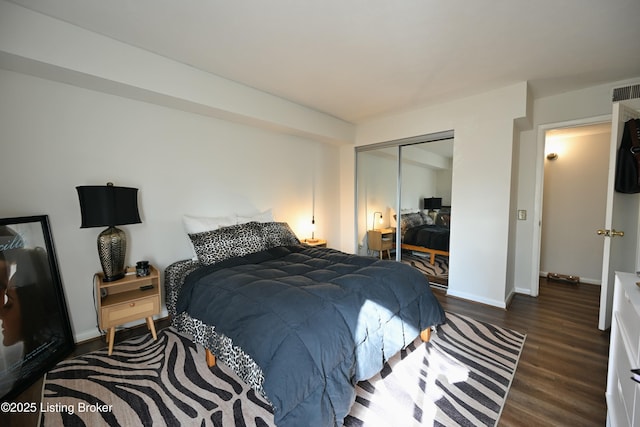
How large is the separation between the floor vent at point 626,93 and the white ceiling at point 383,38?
0.37 ft

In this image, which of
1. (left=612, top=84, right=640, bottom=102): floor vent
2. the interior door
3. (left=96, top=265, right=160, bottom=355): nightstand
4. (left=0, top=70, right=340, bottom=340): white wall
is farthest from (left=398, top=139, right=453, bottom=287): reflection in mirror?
(left=96, top=265, right=160, bottom=355): nightstand

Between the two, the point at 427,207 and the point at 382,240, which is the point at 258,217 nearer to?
the point at 382,240

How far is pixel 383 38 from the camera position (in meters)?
2.02

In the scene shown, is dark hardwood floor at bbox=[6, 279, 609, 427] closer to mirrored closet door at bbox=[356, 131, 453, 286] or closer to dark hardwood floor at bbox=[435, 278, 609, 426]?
dark hardwood floor at bbox=[435, 278, 609, 426]

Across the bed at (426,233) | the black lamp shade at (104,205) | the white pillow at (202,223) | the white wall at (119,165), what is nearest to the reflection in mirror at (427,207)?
the bed at (426,233)

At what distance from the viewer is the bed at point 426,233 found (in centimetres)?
360

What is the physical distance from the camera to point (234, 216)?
3.16 metres

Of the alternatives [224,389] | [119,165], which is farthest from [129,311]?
[119,165]

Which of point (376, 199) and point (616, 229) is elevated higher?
point (376, 199)

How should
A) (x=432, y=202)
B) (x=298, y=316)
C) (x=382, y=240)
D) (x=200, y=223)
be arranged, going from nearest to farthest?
(x=298, y=316)
(x=200, y=223)
(x=432, y=202)
(x=382, y=240)

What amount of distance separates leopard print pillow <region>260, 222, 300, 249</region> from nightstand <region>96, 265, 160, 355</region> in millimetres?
1103

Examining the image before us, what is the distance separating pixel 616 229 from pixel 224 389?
3.49m

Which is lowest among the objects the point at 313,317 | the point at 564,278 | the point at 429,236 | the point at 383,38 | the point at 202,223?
the point at 564,278

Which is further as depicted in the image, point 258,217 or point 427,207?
point 427,207
